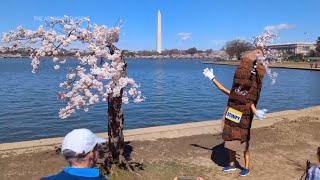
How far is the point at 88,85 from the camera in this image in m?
6.09

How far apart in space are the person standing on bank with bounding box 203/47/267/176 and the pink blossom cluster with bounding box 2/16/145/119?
5.60 ft

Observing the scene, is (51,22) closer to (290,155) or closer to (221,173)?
(221,173)

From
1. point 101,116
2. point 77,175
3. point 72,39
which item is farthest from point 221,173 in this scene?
point 101,116

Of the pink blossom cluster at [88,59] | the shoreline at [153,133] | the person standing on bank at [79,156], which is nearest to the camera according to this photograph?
the person standing on bank at [79,156]

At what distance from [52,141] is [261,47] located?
16.6 feet

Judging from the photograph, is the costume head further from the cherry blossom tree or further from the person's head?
the person's head

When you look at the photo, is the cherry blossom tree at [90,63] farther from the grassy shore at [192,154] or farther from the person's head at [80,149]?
the person's head at [80,149]

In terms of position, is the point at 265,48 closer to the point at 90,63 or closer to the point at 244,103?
the point at 244,103

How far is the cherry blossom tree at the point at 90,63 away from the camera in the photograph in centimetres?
611

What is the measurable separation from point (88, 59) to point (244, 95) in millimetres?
2648

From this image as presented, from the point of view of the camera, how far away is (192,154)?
27.3 ft

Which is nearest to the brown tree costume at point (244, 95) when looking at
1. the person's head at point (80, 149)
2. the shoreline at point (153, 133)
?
the shoreline at point (153, 133)

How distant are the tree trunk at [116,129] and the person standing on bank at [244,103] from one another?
5.99 ft

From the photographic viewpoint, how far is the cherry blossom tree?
6.11m
